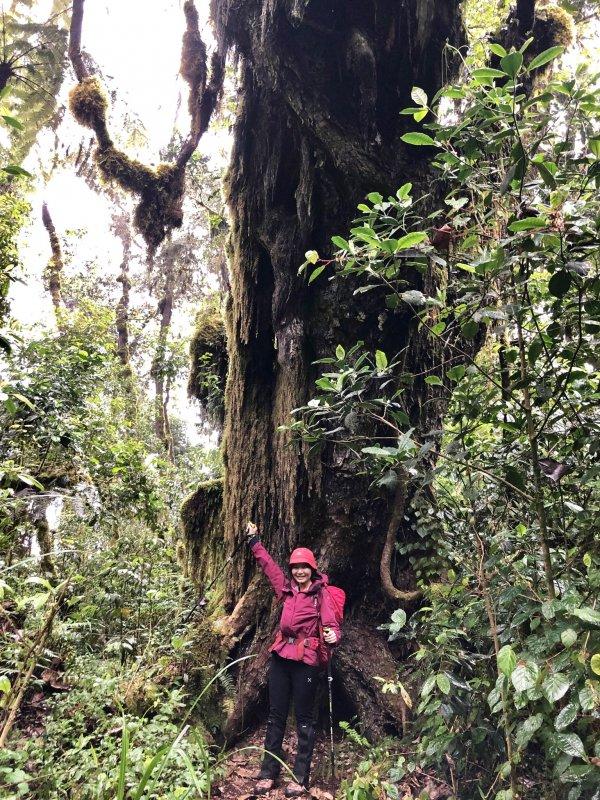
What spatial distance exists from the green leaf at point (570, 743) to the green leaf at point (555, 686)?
19 cm

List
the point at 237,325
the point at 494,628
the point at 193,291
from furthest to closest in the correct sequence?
the point at 193,291, the point at 237,325, the point at 494,628

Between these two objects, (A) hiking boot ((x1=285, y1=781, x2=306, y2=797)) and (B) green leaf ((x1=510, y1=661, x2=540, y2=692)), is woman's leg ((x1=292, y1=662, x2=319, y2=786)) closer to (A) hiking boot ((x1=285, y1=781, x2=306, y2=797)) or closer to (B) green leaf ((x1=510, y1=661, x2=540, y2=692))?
(A) hiking boot ((x1=285, y1=781, x2=306, y2=797))

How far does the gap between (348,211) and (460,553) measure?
3264 mm

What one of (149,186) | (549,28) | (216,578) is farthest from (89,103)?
(216,578)

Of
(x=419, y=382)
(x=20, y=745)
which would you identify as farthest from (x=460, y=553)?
(x=20, y=745)

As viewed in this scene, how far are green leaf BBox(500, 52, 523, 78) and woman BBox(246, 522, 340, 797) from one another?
3.54 m

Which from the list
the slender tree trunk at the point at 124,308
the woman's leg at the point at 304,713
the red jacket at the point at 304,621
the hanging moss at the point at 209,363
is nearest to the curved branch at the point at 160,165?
the hanging moss at the point at 209,363

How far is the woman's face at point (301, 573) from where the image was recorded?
434 cm

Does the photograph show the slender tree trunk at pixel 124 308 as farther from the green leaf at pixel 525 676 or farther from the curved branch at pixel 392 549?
the green leaf at pixel 525 676

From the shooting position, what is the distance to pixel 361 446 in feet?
14.6

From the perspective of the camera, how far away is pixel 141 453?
602cm

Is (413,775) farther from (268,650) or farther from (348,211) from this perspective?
(348,211)

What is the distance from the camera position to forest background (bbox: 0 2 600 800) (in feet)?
7.61

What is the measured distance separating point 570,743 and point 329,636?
2351 mm
